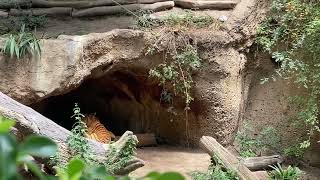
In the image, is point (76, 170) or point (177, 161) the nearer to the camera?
point (76, 170)

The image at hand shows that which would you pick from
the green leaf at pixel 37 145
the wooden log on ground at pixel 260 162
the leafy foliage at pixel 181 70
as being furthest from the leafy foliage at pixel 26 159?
the leafy foliage at pixel 181 70

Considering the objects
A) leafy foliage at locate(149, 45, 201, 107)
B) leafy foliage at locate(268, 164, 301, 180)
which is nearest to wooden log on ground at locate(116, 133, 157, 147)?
leafy foliage at locate(149, 45, 201, 107)

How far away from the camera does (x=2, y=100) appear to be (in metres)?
4.89

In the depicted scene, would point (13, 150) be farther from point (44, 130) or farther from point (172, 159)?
point (172, 159)

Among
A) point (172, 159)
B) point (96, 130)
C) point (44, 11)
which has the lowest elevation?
point (172, 159)

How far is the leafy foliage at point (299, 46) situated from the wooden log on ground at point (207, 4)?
708mm

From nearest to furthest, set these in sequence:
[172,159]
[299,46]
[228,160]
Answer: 1. [228,160]
2. [299,46]
3. [172,159]

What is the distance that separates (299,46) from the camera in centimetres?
713

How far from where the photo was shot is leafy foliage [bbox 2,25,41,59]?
6.42m

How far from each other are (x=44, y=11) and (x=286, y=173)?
13.9 ft

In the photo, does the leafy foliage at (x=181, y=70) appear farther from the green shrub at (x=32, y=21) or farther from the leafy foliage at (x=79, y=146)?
the leafy foliage at (x=79, y=146)

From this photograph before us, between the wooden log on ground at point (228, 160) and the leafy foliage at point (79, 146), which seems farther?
the wooden log on ground at point (228, 160)

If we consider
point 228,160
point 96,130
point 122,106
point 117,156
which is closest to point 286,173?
point 228,160

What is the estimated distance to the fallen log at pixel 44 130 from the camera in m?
4.70
